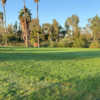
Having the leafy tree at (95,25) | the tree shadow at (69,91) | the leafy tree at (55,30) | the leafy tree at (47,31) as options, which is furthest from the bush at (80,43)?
the tree shadow at (69,91)

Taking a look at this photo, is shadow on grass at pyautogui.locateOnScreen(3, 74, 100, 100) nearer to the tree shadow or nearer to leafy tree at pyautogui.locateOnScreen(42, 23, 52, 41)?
the tree shadow

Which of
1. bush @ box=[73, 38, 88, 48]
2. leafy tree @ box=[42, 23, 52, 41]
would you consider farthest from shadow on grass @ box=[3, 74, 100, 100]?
leafy tree @ box=[42, 23, 52, 41]

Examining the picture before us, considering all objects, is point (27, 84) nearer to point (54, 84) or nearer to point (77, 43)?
point (54, 84)

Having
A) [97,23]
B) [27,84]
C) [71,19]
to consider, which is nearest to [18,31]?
[71,19]

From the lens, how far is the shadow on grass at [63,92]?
2242mm

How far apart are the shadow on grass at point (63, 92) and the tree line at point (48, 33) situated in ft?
73.6

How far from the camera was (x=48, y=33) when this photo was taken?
35469mm

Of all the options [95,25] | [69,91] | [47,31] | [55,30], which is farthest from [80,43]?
[69,91]

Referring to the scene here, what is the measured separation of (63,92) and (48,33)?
3346 centimetres

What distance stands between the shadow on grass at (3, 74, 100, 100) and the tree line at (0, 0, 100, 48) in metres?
22.4

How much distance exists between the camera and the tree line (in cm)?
2650

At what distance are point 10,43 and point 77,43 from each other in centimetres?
1544

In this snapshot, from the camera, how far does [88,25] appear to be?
3731 centimetres

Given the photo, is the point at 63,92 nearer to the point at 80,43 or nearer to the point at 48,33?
the point at 80,43
